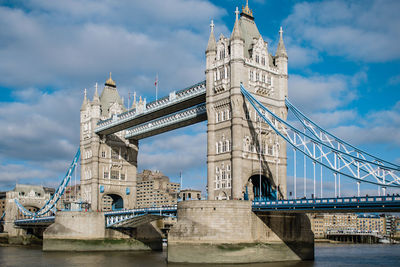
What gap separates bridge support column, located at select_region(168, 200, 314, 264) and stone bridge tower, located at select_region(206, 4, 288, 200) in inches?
183

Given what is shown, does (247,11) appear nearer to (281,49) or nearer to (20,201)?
(281,49)

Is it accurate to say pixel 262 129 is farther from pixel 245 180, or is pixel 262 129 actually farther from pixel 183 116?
pixel 183 116

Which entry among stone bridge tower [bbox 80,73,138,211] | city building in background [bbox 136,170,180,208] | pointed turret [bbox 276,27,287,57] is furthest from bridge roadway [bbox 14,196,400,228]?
city building in background [bbox 136,170,180,208]

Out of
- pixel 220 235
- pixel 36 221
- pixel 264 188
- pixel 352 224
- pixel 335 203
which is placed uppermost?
pixel 264 188

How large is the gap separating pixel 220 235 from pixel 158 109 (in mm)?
23318

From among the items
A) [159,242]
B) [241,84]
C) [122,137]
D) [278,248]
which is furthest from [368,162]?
[122,137]

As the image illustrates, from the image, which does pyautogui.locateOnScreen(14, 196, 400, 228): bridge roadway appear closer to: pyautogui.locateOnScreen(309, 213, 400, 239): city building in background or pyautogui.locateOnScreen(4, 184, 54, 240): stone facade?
pyautogui.locateOnScreen(4, 184, 54, 240): stone facade

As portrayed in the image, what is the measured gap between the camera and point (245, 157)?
51469 millimetres

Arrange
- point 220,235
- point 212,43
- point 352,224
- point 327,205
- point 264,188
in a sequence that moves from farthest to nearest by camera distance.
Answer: point 352,224
point 212,43
point 264,188
point 220,235
point 327,205

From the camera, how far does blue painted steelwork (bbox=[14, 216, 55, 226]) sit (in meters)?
78.4

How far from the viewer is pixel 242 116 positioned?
5156 cm

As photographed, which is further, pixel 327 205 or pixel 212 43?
pixel 212 43

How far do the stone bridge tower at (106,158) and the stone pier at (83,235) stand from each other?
285 inches

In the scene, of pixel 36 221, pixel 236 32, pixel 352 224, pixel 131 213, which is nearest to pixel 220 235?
pixel 236 32
